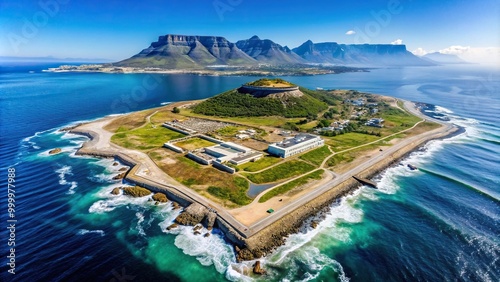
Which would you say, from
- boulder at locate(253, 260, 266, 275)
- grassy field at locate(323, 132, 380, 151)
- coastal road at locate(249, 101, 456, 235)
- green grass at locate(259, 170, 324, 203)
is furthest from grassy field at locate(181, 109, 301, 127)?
boulder at locate(253, 260, 266, 275)

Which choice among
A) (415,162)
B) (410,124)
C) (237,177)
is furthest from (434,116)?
(237,177)

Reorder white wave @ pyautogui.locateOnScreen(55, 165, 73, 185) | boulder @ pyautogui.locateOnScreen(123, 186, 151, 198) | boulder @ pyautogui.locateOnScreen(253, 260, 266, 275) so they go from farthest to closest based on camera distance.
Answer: white wave @ pyautogui.locateOnScreen(55, 165, 73, 185) < boulder @ pyautogui.locateOnScreen(123, 186, 151, 198) < boulder @ pyautogui.locateOnScreen(253, 260, 266, 275)

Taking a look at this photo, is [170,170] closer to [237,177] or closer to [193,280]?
[237,177]

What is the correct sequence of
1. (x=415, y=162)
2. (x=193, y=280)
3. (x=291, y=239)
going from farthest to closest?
(x=415, y=162), (x=291, y=239), (x=193, y=280)

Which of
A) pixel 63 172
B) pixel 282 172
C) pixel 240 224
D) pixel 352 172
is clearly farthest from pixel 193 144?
pixel 352 172

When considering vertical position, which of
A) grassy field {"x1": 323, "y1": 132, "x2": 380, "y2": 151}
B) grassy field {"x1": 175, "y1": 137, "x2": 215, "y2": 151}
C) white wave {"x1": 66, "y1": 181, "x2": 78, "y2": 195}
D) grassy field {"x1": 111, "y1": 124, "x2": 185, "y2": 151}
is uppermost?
grassy field {"x1": 111, "y1": 124, "x2": 185, "y2": 151}

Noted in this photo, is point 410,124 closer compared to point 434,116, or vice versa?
point 410,124

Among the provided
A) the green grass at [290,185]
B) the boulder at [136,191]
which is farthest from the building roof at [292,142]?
the boulder at [136,191]

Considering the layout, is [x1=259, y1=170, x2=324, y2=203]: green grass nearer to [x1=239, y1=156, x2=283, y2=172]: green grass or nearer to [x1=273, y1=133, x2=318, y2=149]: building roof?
[x1=239, y1=156, x2=283, y2=172]: green grass
